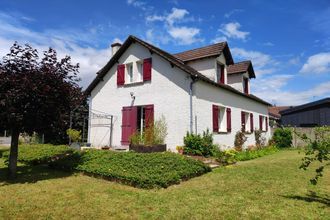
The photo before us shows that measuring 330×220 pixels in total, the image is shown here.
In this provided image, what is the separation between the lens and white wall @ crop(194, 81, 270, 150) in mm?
12805

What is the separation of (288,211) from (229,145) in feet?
34.1

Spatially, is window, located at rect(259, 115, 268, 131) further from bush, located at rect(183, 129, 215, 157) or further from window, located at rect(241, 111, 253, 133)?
bush, located at rect(183, 129, 215, 157)

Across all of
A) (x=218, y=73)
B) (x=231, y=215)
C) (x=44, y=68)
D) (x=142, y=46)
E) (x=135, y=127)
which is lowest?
(x=231, y=215)

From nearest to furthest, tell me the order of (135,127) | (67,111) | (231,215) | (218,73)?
(231,215) < (67,111) < (135,127) < (218,73)

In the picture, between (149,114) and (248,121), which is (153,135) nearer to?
(149,114)

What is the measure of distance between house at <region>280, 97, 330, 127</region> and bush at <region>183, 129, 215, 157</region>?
64.8ft

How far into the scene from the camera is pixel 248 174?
8.25m

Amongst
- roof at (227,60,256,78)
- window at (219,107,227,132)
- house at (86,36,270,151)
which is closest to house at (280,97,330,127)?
roof at (227,60,256,78)

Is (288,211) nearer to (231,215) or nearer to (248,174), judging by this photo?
(231,215)

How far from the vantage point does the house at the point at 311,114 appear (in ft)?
93.8

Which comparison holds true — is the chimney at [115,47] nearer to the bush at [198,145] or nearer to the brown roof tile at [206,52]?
the brown roof tile at [206,52]

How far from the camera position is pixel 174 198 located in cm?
571

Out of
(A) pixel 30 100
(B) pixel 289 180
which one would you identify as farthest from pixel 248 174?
(A) pixel 30 100

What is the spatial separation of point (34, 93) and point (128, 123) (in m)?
7.78
